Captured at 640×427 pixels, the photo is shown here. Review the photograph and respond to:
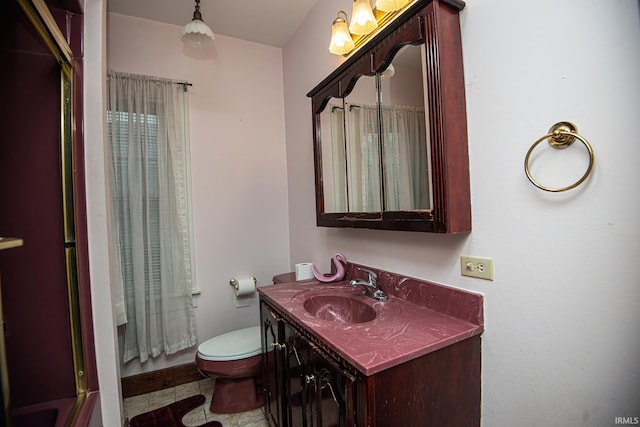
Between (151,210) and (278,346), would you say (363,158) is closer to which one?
(278,346)

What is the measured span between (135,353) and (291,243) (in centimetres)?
140

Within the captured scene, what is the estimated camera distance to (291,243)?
102 inches

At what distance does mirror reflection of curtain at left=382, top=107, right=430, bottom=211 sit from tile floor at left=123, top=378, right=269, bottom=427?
1615 millimetres

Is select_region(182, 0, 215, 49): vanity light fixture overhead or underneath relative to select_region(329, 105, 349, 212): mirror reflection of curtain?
overhead

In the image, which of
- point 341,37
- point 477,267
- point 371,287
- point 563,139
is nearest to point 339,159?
point 341,37

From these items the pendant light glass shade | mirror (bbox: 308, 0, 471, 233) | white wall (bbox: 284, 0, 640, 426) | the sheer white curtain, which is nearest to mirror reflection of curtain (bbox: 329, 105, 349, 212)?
mirror (bbox: 308, 0, 471, 233)

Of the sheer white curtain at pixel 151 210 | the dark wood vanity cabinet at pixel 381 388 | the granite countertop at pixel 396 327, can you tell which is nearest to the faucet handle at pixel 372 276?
the granite countertop at pixel 396 327

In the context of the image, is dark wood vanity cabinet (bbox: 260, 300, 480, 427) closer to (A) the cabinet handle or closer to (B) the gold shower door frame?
(A) the cabinet handle

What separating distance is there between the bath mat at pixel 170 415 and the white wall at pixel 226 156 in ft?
1.07

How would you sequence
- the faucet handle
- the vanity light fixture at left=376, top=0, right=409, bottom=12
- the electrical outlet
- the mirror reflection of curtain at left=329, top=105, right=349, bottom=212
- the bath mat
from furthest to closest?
the bath mat
the mirror reflection of curtain at left=329, top=105, right=349, bottom=212
the faucet handle
the vanity light fixture at left=376, top=0, right=409, bottom=12
the electrical outlet

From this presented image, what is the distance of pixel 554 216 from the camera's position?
2.81ft

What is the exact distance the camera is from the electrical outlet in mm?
1033

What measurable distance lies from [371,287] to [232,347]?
105cm

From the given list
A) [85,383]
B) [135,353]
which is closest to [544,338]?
[85,383]
